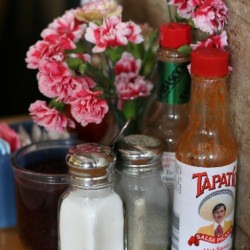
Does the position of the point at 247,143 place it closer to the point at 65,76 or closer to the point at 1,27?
the point at 65,76

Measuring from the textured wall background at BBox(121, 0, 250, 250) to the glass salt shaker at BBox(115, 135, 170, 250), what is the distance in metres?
0.09

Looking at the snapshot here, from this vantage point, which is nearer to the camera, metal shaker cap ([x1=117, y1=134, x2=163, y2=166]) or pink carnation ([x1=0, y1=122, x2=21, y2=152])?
metal shaker cap ([x1=117, y1=134, x2=163, y2=166])

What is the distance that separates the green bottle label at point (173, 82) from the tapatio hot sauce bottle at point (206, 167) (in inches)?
1.9

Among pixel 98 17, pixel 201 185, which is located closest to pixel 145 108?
pixel 98 17

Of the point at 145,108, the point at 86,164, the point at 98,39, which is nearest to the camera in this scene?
the point at 86,164

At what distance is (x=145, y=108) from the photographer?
0.95 meters

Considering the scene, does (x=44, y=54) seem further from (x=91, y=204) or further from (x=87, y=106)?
(x=91, y=204)

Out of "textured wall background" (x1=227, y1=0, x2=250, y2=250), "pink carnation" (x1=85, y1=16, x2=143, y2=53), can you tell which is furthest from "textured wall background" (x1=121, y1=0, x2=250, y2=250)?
"pink carnation" (x1=85, y1=16, x2=143, y2=53)

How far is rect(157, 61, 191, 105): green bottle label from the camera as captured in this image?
2.56ft

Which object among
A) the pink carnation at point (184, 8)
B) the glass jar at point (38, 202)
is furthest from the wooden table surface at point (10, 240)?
the pink carnation at point (184, 8)

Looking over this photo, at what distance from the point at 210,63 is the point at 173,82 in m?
0.09

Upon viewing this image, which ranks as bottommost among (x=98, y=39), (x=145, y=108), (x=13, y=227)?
(x=13, y=227)

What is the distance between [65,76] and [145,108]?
20cm

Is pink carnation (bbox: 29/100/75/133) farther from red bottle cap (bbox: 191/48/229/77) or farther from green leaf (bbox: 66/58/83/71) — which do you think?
red bottle cap (bbox: 191/48/229/77)
